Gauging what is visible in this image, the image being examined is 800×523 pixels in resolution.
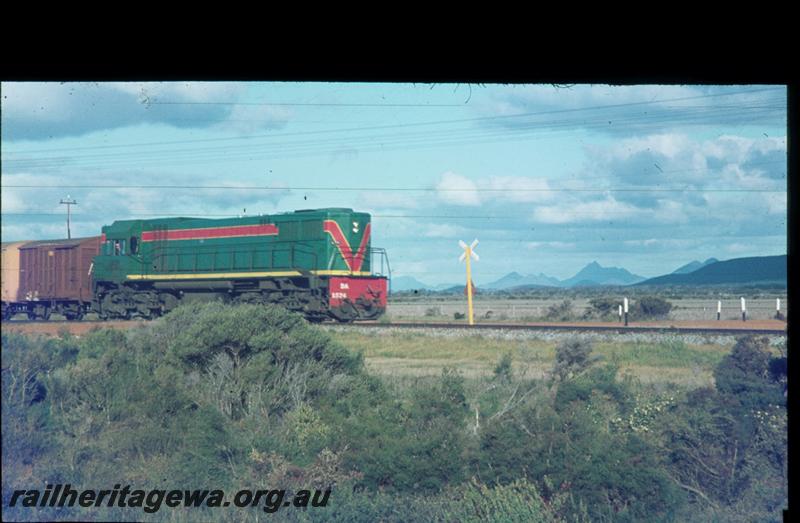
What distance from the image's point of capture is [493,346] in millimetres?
16703

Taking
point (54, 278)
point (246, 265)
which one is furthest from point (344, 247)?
point (54, 278)

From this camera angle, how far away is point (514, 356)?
15023mm

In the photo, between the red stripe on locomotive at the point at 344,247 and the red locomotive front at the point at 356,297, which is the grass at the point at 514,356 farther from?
the red stripe on locomotive at the point at 344,247

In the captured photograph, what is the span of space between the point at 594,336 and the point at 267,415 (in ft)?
33.5

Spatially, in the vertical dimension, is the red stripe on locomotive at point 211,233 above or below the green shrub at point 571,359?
above

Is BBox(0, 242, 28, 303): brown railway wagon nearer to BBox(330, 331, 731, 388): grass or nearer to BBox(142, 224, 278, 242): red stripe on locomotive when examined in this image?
BBox(142, 224, 278, 242): red stripe on locomotive

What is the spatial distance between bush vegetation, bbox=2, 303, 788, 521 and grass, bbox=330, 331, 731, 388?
88.2 inches

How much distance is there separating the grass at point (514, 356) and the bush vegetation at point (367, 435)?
2.24m

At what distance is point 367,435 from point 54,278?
20.0 meters

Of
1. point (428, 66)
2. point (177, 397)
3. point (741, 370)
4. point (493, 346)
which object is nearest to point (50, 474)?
point (177, 397)

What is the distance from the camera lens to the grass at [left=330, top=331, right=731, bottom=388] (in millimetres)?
12461

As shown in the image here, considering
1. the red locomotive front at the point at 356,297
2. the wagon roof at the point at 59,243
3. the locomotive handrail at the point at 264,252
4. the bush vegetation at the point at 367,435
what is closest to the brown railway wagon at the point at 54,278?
the wagon roof at the point at 59,243

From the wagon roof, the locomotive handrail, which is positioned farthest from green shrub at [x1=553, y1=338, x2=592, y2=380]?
the wagon roof

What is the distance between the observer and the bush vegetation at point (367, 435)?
6707mm
